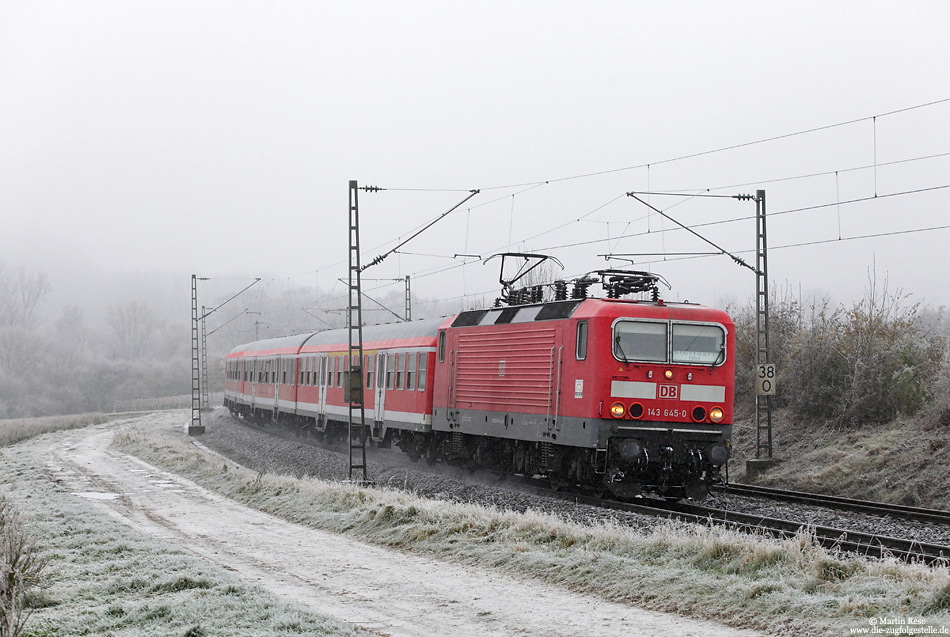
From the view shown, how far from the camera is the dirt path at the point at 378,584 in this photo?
28.2 ft

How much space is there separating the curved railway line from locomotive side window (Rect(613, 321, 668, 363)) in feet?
8.49

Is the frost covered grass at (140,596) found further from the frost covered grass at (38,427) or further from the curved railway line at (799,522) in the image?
the frost covered grass at (38,427)

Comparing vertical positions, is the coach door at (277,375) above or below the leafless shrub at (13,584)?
above

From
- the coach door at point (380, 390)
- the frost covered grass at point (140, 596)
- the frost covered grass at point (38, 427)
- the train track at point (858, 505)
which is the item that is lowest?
the frost covered grass at point (38, 427)

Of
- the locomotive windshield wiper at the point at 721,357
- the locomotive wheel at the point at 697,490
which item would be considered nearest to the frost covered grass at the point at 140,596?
the locomotive wheel at the point at 697,490

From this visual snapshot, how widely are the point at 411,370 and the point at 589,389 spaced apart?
33.8 ft

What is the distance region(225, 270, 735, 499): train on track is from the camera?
17.0 m

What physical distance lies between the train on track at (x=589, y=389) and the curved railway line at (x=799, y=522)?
0.36 m

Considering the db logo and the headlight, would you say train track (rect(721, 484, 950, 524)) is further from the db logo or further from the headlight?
the headlight

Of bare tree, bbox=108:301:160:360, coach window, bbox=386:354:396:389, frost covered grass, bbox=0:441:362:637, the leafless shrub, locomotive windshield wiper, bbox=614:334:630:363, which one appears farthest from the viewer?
bare tree, bbox=108:301:160:360

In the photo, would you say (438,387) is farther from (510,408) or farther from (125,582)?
(125,582)

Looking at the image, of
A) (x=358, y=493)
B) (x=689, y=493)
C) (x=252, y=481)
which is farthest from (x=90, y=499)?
(x=689, y=493)

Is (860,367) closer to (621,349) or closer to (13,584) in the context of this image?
(621,349)

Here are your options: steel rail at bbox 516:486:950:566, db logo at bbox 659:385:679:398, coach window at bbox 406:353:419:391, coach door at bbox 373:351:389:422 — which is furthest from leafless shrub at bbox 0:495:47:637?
coach door at bbox 373:351:389:422
